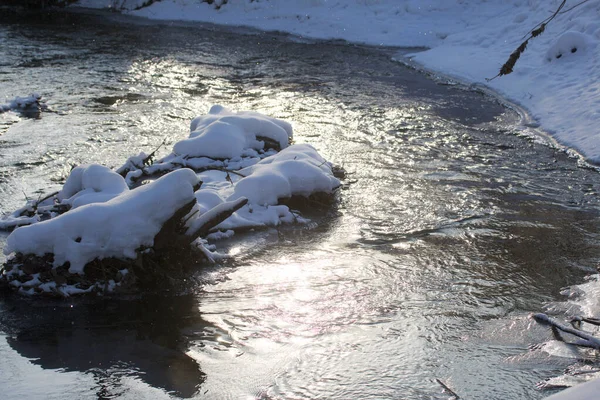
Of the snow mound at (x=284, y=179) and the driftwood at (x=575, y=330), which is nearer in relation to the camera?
the driftwood at (x=575, y=330)

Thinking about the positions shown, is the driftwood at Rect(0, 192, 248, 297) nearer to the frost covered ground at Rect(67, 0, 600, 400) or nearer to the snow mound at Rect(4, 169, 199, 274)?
the snow mound at Rect(4, 169, 199, 274)

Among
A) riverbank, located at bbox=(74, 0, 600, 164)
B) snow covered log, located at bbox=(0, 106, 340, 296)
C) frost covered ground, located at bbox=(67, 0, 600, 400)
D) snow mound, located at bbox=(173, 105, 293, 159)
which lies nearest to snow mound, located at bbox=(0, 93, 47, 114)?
snow mound, located at bbox=(173, 105, 293, 159)

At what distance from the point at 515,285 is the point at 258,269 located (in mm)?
2455

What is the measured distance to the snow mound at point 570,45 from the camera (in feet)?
45.5

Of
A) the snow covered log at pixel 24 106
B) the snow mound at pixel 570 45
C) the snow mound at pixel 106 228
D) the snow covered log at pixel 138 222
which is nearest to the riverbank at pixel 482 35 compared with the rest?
the snow mound at pixel 570 45

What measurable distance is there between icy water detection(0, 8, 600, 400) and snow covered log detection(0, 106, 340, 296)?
249 millimetres

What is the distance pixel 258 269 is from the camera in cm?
638

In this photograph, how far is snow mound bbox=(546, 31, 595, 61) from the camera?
45.5 feet

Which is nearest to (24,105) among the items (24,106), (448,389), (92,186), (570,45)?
(24,106)

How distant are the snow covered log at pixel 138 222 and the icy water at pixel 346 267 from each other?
0.25 meters

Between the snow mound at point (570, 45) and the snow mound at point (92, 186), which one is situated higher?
the snow mound at point (570, 45)

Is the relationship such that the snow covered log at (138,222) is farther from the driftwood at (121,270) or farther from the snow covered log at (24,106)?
the snow covered log at (24,106)

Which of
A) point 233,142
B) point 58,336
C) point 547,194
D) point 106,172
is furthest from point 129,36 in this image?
point 58,336

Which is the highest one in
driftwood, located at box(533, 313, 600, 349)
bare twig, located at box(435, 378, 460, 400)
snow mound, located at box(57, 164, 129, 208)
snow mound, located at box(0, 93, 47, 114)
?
snow mound, located at box(0, 93, 47, 114)
